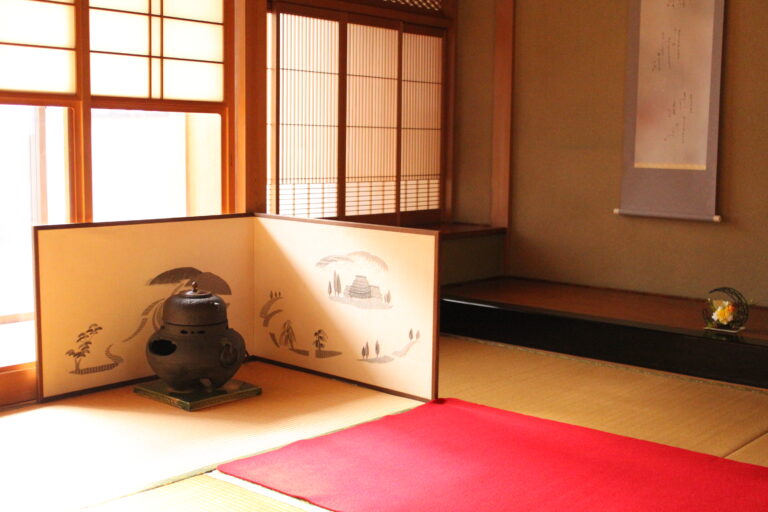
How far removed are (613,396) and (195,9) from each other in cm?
304

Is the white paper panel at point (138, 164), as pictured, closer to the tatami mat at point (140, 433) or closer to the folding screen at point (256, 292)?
the folding screen at point (256, 292)

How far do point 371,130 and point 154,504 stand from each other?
3.89 m

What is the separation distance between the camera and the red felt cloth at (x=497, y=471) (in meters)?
3.15

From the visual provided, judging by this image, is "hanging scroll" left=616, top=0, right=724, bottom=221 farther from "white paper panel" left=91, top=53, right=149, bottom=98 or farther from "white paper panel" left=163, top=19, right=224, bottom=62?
"white paper panel" left=91, top=53, right=149, bottom=98

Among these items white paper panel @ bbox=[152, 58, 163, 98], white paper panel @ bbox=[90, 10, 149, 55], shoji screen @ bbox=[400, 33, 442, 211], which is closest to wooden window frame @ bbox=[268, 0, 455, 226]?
shoji screen @ bbox=[400, 33, 442, 211]

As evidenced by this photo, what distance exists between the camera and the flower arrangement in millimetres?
4898

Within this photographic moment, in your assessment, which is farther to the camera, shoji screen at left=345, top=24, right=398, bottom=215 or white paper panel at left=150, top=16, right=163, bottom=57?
shoji screen at left=345, top=24, right=398, bottom=215

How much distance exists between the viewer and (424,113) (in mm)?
6910

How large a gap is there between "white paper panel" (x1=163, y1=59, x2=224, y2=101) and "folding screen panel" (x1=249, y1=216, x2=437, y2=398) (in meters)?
0.79

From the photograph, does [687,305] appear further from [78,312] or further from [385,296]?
[78,312]

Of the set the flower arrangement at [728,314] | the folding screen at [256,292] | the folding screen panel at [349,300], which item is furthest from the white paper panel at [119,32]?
the flower arrangement at [728,314]

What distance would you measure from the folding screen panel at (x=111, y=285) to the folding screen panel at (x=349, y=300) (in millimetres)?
305

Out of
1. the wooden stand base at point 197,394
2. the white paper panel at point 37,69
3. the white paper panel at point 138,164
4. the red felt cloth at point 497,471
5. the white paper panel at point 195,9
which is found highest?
the white paper panel at point 195,9

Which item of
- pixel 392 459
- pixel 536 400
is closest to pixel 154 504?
pixel 392 459
